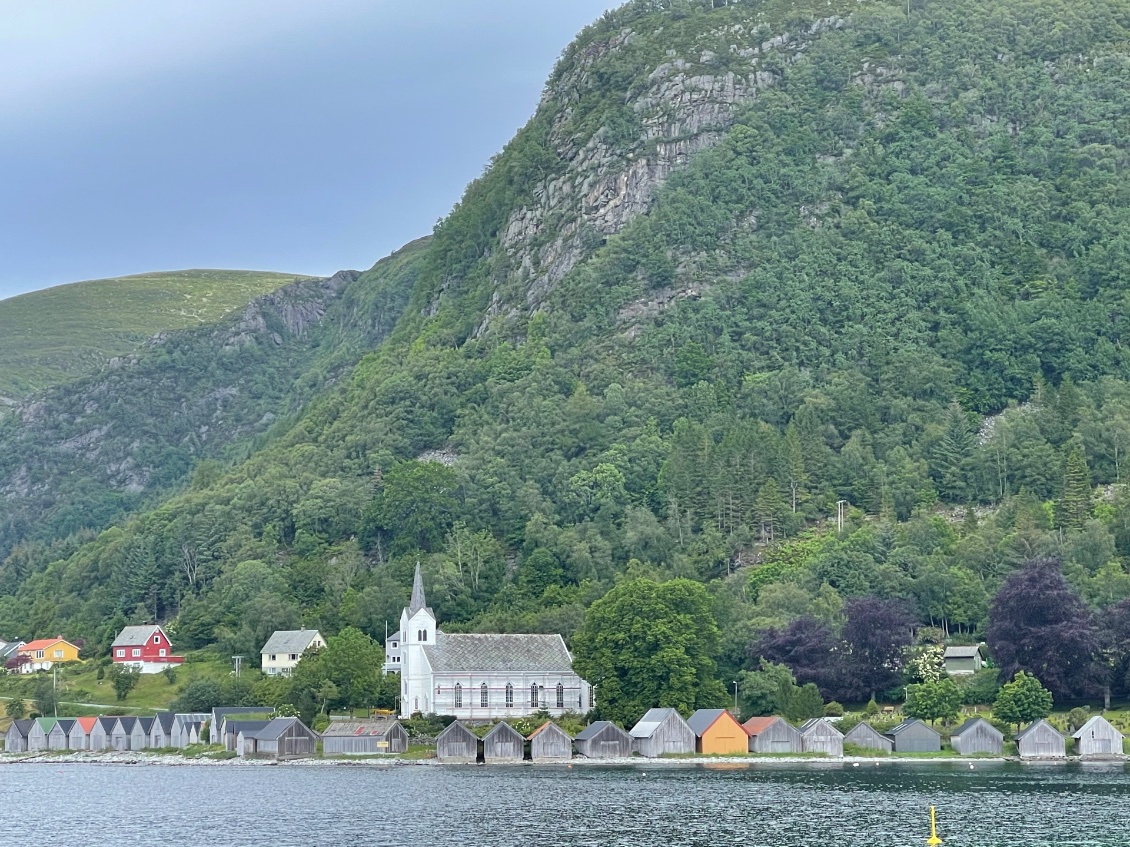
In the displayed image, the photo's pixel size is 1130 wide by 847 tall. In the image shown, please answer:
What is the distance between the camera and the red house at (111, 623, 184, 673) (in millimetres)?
175625

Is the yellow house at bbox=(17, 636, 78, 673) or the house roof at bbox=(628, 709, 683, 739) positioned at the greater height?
the yellow house at bbox=(17, 636, 78, 673)

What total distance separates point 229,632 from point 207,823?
8428 centimetres

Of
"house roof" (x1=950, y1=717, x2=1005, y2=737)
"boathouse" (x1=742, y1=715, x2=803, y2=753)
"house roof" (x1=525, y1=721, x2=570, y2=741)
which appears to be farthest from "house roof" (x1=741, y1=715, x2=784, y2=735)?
"house roof" (x1=525, y1=721, x2=570, y2=741)

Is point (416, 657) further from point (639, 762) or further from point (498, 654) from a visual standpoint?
point (639, 762)

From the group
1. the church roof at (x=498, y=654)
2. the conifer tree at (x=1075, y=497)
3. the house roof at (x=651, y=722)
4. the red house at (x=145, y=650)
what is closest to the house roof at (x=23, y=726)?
the red house at (x=145, y=650)

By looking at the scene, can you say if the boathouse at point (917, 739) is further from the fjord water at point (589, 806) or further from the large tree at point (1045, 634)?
the large tree at point (1045, 634)

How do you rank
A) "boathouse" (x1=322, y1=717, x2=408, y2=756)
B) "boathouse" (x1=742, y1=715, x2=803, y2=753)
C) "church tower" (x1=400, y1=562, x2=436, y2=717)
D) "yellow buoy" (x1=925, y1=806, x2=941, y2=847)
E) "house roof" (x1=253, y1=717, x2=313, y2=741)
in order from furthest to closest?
1. "church tower" (x1=400, y1=562, x2=436, y2=717)
2. "house roof" (x1=253, y1=717, x2=313, y2=741)
3. "boathouse" (x1=322, y1=717, x2=408, y2=756)
4. "boathouse" (x1=742, y1=715, x2=803, y2=753)
5. "yellow buoy" (x1=925, y1=806, x2=941, y2=847)

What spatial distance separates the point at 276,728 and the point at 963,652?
5642cm

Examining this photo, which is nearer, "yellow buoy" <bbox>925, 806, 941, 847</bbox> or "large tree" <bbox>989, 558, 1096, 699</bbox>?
"yellow buoy" <bbox>925, 806, 941, 847</bbox>

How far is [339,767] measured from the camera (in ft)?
423

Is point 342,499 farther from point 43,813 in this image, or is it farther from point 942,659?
point 43,813

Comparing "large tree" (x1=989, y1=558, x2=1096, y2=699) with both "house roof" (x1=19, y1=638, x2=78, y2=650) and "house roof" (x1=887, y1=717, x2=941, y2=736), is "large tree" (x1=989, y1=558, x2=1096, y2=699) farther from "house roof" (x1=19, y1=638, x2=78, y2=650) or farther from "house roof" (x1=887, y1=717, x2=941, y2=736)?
"house roof" (x1=19, y1=638, x2=78, y2=650)

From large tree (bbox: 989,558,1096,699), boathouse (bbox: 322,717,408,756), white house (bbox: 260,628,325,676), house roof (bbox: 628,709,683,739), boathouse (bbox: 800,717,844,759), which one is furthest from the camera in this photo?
white house (bbox: 260,628,325,676)

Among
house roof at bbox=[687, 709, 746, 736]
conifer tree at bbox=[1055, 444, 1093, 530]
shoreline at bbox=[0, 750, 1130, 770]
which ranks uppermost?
conifer tree at bbox=[1055, 444, 1093, 530]
